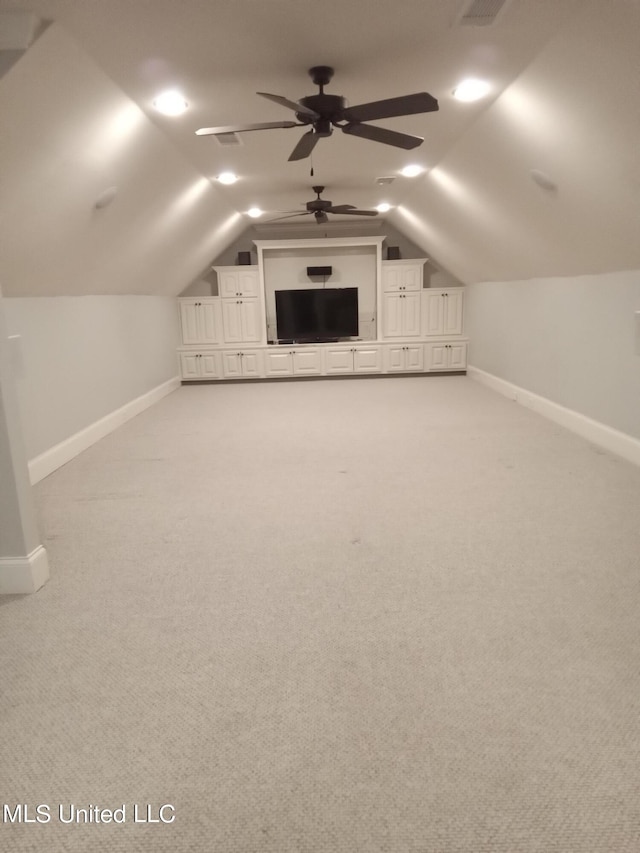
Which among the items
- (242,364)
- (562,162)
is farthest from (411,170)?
(242,364)

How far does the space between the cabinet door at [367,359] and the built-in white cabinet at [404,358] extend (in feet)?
0.42

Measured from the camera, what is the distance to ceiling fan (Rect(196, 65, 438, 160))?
2717 millimetres

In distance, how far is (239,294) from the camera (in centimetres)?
846

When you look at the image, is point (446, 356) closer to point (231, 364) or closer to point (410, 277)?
point (410, 277)

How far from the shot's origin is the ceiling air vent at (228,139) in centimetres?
403

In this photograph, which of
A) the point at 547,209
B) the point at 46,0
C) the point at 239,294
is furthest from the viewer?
the point at 239,294

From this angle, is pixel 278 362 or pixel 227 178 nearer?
pixel 227 178

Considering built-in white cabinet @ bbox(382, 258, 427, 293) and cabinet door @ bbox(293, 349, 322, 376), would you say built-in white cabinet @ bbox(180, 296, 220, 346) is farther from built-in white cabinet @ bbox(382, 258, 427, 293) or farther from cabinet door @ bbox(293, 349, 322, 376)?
built-in white cabinet @ bbox(382, 258, 427, 293)

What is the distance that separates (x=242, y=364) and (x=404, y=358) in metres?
2.61

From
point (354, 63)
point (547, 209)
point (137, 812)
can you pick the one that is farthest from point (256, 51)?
point (137, 812)

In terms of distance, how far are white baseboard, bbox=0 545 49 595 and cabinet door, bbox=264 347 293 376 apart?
6236 mm

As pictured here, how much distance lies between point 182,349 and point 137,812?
25.0 ft

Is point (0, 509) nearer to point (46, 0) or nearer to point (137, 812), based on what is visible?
point (137, 812)

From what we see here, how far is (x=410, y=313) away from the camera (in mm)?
8547
